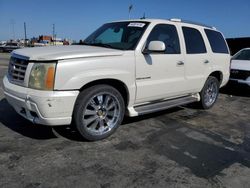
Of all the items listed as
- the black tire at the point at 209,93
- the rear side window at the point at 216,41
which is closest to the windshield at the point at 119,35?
the rear side window at the point at 216,41

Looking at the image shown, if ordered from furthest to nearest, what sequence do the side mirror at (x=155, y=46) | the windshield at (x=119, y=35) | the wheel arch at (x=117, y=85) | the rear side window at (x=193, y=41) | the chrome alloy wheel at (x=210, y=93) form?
the chrome alloy wheel at (x=210, y=93)
the rear side window at (x=193, y=41)
the windshield at (x=119, y=35)
the side mirror at (x=155, y=46)
the wheel arch at (x=117, y=85)

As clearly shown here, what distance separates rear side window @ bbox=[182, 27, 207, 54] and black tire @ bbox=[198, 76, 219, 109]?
2.64 feet

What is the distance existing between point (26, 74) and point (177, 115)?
3.32 meters

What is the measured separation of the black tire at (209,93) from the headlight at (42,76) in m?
3.78

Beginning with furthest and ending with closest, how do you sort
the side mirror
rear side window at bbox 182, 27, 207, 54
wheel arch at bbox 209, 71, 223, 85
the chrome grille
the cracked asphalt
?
1. wheel arch at bbox 209, 71, 223, 85
2. rear side window at bbox 182, 27, 207, 54
3. the side mirror
4. the chrome grille
5. the cracked asphalt

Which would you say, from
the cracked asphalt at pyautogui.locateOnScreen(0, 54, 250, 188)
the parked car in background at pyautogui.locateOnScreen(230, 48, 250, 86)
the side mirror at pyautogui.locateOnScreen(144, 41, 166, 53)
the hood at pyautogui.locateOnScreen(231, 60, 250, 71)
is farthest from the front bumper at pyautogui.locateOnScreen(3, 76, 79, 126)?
the hood at pyautogui.locateOnScreen(231, 60, 250, 71)

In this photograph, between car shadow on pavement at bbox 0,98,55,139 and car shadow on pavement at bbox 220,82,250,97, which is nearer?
car shadow on pavement at bbox 0,98,55,139

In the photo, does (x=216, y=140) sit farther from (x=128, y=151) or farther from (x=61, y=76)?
(x=61, y=76)

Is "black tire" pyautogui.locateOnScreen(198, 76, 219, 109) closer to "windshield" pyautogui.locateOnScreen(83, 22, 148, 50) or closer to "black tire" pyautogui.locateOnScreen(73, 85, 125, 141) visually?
"windshield" pyautogui.locateOnScreen(83, 22, 148, 50)

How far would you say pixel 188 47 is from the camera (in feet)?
17.4

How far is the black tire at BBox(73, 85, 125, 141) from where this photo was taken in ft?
12.1

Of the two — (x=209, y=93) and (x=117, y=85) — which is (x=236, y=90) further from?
(x=117, y=85)

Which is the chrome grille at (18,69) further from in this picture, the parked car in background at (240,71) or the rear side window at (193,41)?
the parked car in background at (240,71)

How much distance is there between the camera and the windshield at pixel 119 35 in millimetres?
4433
